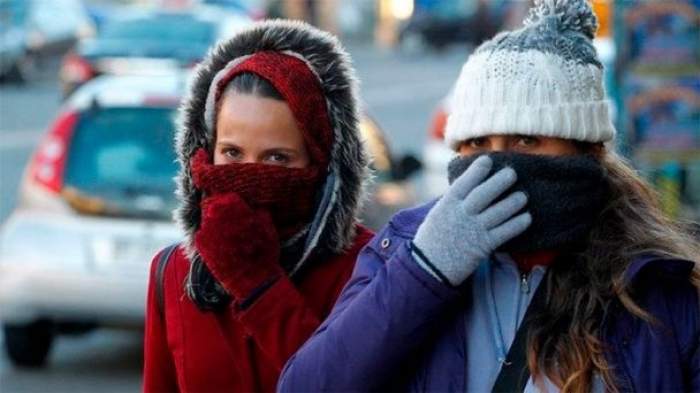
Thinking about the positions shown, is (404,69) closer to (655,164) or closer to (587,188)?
(655,164)

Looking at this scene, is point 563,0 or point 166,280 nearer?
point 563,0

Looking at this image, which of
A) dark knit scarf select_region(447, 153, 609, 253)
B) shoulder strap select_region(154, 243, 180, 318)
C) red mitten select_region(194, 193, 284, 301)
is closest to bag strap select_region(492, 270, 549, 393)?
dark knit scarf select_region(447, 153, 609, 253)

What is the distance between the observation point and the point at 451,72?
129 ft

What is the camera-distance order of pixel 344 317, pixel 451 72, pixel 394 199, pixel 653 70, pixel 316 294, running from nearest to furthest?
pixel 344 317 < pixel 316 294 < pixel 394 199 < pixel 653 70 < pixel 451 72

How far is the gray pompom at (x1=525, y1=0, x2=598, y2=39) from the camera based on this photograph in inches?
111

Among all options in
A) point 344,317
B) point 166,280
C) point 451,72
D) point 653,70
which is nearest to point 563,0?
point 344,317

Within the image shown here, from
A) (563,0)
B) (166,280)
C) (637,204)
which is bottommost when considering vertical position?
(166,280)

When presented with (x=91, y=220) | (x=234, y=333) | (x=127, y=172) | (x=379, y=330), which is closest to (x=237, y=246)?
(x=234, y=333)

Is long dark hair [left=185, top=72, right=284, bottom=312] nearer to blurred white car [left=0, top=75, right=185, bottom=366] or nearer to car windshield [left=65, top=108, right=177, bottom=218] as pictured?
blurred white car [left=0, top=75, right=185, bottom=366]

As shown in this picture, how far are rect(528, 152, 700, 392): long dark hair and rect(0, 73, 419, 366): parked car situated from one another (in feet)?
17.2

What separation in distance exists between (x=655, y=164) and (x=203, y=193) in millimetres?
8386

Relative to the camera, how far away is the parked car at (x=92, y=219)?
26.9 ft

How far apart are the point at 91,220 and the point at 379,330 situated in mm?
5861

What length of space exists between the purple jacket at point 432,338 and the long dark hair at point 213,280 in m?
0.49
